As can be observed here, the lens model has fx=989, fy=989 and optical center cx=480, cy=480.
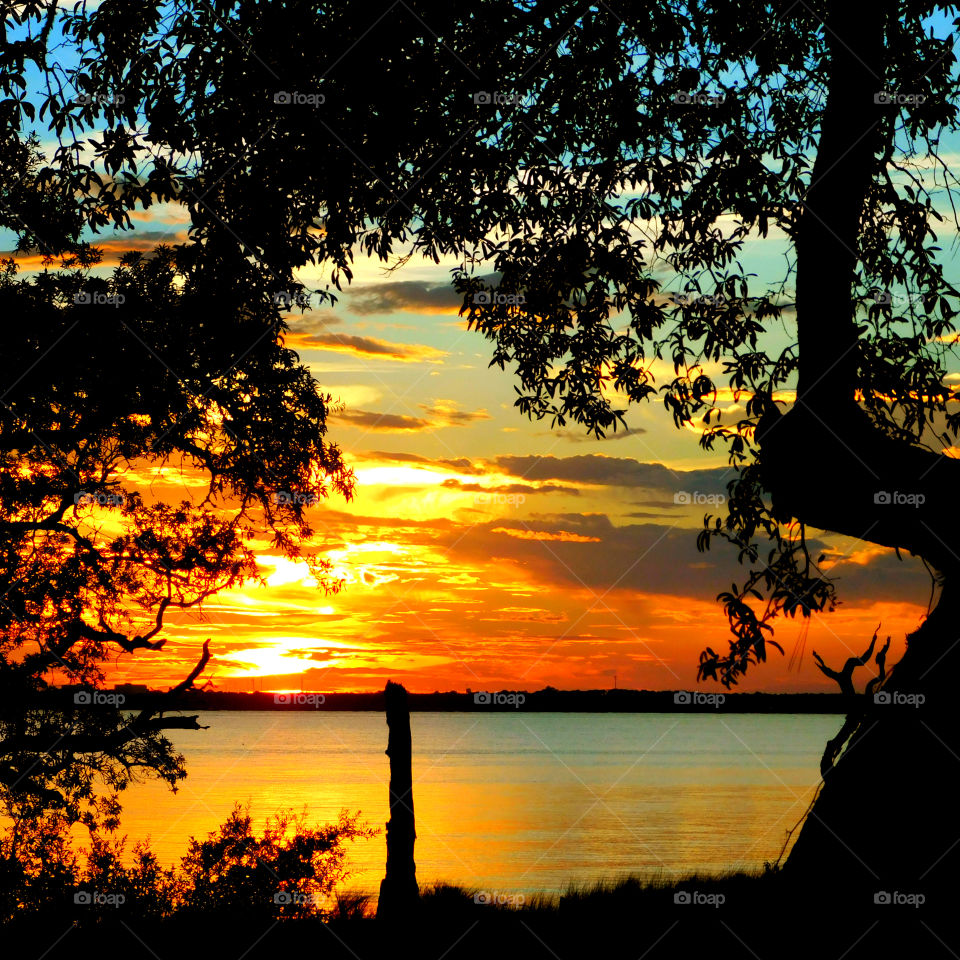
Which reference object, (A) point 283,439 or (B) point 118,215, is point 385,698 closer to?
(A) point 283,439

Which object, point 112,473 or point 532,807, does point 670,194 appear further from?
point 532,807

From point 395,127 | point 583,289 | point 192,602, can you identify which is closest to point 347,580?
point 192,602

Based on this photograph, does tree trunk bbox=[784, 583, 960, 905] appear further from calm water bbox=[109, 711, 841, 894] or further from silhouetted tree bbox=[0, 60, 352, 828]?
calm water bbox=[109, 711, 841, 894]

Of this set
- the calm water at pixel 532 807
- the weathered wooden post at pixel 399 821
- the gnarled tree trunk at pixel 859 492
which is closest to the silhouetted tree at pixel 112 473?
the weathered wooden post at pixel 399 821

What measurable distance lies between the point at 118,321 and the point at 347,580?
603cm

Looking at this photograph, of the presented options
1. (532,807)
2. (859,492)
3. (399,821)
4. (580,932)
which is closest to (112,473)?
(399,821)

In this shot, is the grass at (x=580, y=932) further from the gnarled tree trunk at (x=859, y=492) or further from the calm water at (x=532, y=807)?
the calm water at (x=532, y=807)

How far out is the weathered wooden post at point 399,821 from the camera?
14.2 metres

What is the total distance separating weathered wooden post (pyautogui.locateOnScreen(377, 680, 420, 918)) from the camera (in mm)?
14188

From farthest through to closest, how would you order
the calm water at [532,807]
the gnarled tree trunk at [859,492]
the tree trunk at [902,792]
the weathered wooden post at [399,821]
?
the calm water at [532,807], the weathered wooden post at [399,821], the gnarled tree trunk at [859,492], the tree trunk at [902,792]

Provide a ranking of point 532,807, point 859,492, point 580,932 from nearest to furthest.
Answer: point 859,492
point 580,932
point 532,807

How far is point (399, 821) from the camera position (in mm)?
15156

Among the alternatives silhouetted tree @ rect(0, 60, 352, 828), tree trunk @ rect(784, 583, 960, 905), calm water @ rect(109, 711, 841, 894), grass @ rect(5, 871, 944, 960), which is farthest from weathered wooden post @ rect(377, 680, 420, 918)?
calm water @ rect(109, 711, 841, 894)

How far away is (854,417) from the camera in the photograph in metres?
8.94
